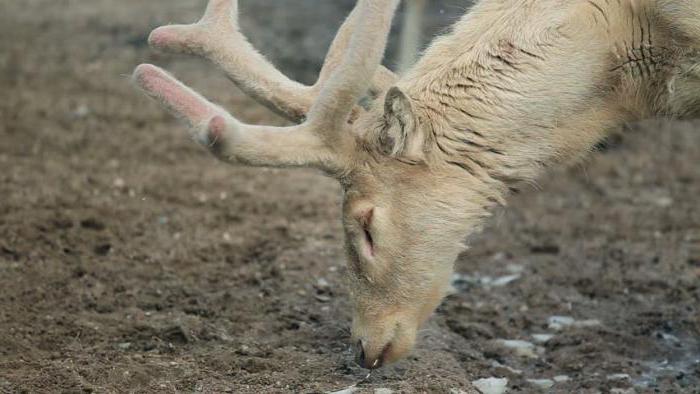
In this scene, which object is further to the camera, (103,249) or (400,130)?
(103,249)

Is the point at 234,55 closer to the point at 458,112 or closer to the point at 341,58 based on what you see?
the point at 341,58

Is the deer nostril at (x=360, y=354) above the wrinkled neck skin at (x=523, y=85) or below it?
below

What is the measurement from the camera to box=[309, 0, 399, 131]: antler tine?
13.6ft

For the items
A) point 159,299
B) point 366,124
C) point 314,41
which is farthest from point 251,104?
point 366,124

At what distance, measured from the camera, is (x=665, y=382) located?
5.27 m

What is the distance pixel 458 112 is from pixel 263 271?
2039mm

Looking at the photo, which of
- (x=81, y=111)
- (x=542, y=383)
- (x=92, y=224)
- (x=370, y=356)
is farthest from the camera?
(x=81, y=111)

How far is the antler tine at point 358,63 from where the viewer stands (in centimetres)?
416

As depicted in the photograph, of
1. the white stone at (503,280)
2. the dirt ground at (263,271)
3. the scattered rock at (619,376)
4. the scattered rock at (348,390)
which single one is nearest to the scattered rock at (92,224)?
the dirt ground at (263,271)

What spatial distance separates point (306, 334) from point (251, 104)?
14.9 ft

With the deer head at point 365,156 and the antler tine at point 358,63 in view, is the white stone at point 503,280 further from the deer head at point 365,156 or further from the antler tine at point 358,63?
the antler tine at point 358,63

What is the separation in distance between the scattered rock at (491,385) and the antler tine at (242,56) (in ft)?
4.73

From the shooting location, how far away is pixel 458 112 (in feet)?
15.6

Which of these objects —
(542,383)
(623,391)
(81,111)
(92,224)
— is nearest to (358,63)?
(542,383)
